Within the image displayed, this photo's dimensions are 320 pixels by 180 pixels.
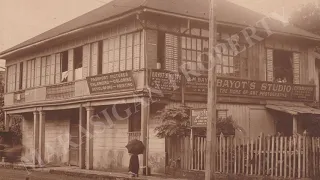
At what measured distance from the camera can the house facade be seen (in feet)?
62.4

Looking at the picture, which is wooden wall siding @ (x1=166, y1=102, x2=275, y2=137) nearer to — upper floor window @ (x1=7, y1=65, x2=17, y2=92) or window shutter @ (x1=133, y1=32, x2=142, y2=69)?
window shutter @ (x1=133, y1=32, x2=142, y2=69)

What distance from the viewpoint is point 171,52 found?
63.7ft

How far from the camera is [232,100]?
825 inches

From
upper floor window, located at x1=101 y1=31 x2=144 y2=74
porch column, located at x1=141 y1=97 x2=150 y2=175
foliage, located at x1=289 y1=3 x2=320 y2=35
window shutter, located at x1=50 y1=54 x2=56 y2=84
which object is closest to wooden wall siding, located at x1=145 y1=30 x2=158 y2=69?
upper floor window, located at x1=101 y1=31 x2=144 y2=74

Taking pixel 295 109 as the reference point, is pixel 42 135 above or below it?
below

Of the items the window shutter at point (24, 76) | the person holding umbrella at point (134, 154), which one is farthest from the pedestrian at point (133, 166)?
the window shutter at point (24, 76)

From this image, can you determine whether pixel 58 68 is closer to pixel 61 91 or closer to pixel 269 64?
pixel 61 91

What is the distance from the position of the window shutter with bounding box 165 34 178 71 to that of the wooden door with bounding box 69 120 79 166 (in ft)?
26.3

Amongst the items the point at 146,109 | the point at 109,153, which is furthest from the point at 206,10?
the point at 109,153

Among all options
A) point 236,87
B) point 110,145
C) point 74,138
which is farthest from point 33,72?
point 236,87

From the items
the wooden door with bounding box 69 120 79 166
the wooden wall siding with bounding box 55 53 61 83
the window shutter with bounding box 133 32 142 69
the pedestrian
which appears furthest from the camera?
the wooden door with bounding box 69 120 79 166

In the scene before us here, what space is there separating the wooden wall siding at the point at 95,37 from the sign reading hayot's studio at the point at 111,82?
1.79 m

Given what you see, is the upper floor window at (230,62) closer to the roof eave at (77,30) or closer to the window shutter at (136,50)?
the window shutter at (136,50)

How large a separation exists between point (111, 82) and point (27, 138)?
11802 millimetres
